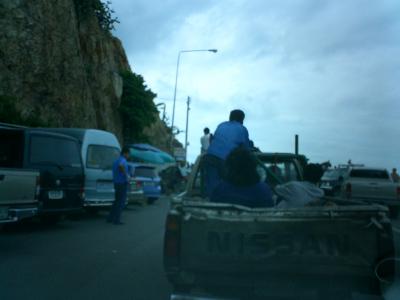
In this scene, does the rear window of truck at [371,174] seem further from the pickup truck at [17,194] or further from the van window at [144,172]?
the pickup truck at [17,194]

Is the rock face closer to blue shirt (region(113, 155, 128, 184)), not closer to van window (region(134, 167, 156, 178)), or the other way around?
van window (region(134, 167, 156, 178))

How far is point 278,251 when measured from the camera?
13.1 feet

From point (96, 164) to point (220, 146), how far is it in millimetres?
7455

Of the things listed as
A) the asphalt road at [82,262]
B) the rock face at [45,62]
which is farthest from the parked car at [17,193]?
the rock face at [45,62]

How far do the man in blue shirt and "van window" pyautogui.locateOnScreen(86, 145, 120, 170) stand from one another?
7056 millimetres

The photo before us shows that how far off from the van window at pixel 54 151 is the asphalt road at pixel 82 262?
1.50 m

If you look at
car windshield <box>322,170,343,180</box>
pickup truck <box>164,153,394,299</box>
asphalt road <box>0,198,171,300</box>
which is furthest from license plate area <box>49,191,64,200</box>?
car windshield <box>322,170,343,180</box>

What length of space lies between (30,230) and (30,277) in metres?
4.77

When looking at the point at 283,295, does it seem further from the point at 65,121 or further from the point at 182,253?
the point at 65,121

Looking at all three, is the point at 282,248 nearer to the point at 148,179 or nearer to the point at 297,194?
the point at 297,194

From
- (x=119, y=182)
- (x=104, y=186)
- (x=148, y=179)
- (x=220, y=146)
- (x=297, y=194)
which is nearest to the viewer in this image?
(x=297, y=194)

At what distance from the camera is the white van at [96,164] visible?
12.6m

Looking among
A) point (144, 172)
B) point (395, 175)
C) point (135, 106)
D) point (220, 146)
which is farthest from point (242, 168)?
point (135, 106)

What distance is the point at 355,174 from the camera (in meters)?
17.8
